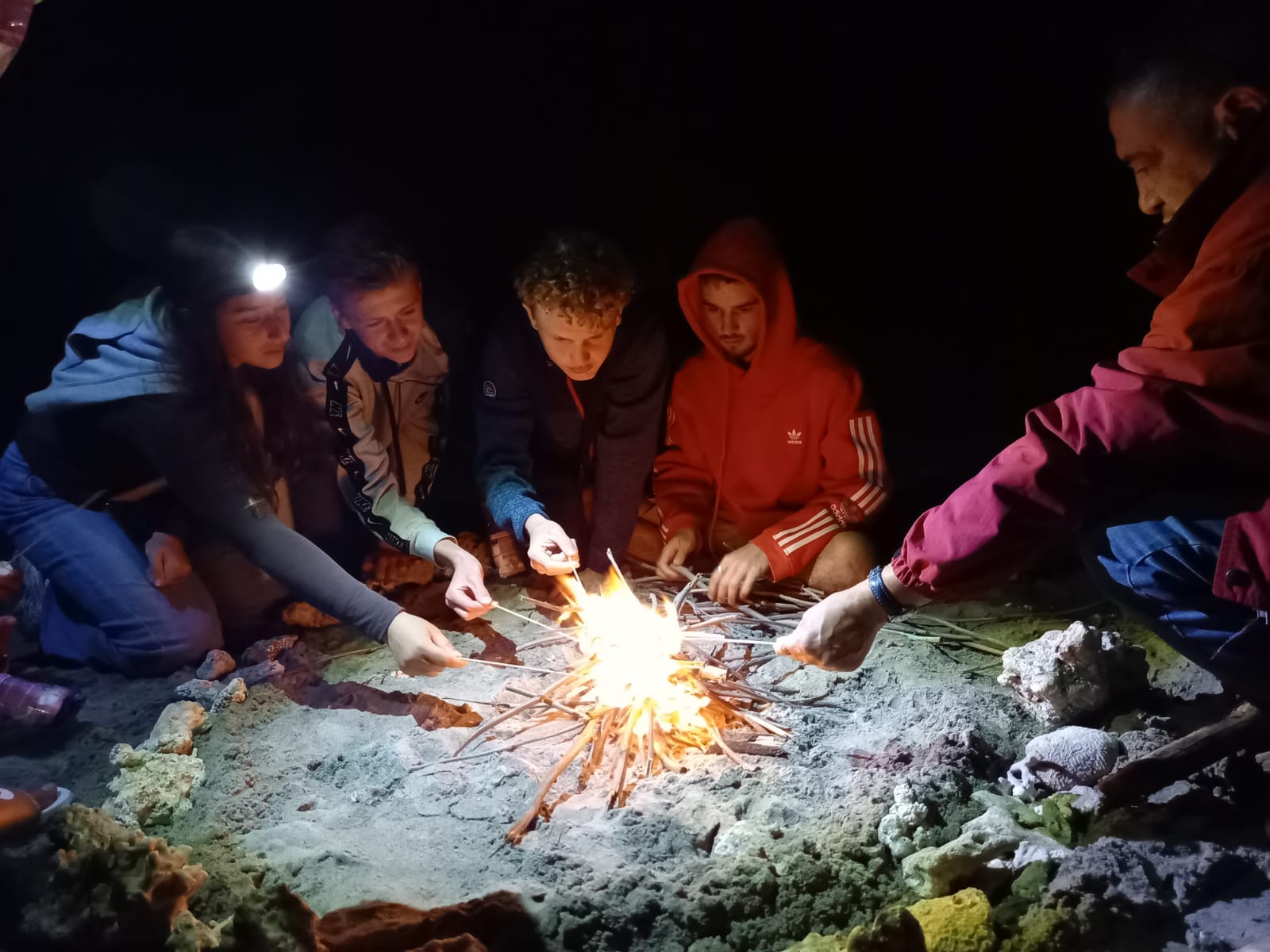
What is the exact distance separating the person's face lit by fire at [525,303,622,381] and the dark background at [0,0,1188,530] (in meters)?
0.32

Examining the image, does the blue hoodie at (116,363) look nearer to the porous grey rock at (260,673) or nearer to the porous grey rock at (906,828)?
the porous grey rock at (260,673)

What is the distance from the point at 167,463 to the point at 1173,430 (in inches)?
119

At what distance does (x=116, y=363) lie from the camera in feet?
10.0

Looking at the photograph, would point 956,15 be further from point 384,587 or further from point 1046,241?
point 384,587

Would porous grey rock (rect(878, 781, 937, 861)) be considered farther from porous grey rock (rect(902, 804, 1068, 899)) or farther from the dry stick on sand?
the dry stick on sand

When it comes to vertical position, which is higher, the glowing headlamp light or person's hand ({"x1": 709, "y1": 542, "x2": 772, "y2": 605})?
the glowing headlamp light

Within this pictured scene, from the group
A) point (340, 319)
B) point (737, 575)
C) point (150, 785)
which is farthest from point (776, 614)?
point (150, 785)

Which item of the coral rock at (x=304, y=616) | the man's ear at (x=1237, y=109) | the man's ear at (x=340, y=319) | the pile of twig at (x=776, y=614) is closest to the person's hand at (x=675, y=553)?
the pile of twig at (x=776, y=614)

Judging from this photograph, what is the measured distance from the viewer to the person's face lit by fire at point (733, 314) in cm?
370

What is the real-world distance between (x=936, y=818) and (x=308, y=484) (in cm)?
247

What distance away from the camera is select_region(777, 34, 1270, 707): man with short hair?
2.04 metres

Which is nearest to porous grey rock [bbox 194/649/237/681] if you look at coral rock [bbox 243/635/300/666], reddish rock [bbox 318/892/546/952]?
coral rock [bbox 243/635/300/666]

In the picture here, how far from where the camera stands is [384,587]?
3.92m

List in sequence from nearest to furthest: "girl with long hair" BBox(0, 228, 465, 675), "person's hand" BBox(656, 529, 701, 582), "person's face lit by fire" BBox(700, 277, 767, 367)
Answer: "girl with long hair" BBox(0, 228, 465, 675)
"person's face lit by fire" BBox(700, 277, 767, 367)
"person's hand" BBox(656, 529, 701, 582)
